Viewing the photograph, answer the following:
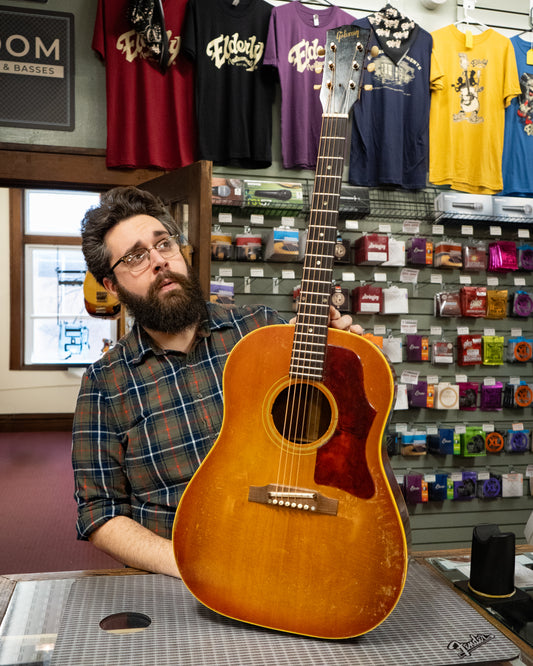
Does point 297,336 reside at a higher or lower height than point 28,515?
higher

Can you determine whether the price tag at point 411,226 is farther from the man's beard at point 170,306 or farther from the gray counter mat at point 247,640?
the gray counter mat at point 247,640

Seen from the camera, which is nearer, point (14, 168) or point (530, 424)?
point (14, 168)

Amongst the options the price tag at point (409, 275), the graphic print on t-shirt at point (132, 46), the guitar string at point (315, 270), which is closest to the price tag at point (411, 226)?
the price tag at point (409, 275)

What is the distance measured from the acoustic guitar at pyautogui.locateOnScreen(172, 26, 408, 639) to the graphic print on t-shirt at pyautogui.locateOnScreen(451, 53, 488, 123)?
351 cm

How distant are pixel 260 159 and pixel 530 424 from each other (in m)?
2.85

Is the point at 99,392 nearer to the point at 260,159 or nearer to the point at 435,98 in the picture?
the point at 260,159

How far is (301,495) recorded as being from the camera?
839 millimetres

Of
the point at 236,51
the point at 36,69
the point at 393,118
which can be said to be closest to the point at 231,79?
the point at 236,51

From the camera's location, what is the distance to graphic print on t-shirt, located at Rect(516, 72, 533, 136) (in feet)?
13.0

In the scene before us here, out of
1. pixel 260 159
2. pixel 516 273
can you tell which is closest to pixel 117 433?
pixel 260 159

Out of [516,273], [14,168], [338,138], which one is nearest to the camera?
[338,138]

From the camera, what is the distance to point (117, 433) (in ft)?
4.46

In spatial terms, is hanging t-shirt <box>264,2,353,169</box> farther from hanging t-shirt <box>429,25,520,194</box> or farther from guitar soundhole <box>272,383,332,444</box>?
guitar soundhole <box>272,383,332,444</box>

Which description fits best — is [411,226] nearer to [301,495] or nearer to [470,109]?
[470,109]
